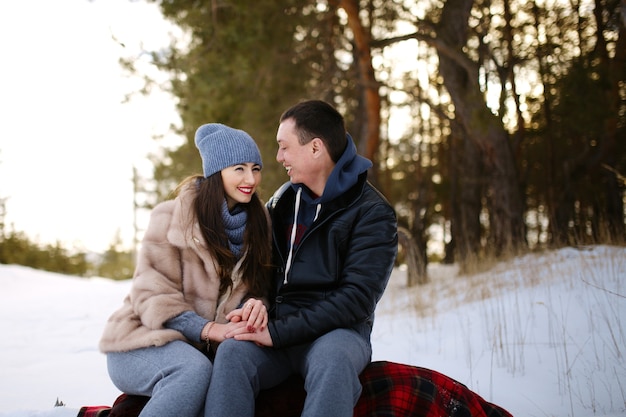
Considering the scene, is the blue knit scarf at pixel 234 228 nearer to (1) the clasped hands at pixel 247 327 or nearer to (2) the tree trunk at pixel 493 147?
(1) the clasped hands at pixel 247 327

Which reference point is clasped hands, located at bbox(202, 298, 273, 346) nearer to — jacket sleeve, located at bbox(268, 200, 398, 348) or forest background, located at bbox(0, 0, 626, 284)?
jacket sleeve, located at bbox(268, 200, 398, 348)

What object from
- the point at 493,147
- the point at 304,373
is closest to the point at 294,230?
the point at 304,373

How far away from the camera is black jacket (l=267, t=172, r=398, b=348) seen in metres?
2.21

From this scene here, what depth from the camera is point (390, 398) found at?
2.35m

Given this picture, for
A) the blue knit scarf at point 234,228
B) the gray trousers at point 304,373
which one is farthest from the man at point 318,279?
the blue knit scarf at point 234,228

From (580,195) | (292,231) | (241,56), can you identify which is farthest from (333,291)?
(580,195)

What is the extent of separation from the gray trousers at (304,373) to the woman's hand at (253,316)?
0.07 metres

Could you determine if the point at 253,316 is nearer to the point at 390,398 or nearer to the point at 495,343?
the point at 390,398

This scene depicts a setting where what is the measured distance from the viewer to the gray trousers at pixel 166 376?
203 centimetres

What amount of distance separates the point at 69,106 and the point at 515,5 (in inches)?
444

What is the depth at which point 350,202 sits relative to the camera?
8.00ft

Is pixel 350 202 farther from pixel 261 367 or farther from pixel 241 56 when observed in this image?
pixel 241 56

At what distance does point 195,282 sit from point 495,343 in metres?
2.22

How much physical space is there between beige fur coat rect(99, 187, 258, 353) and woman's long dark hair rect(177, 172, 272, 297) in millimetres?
33
